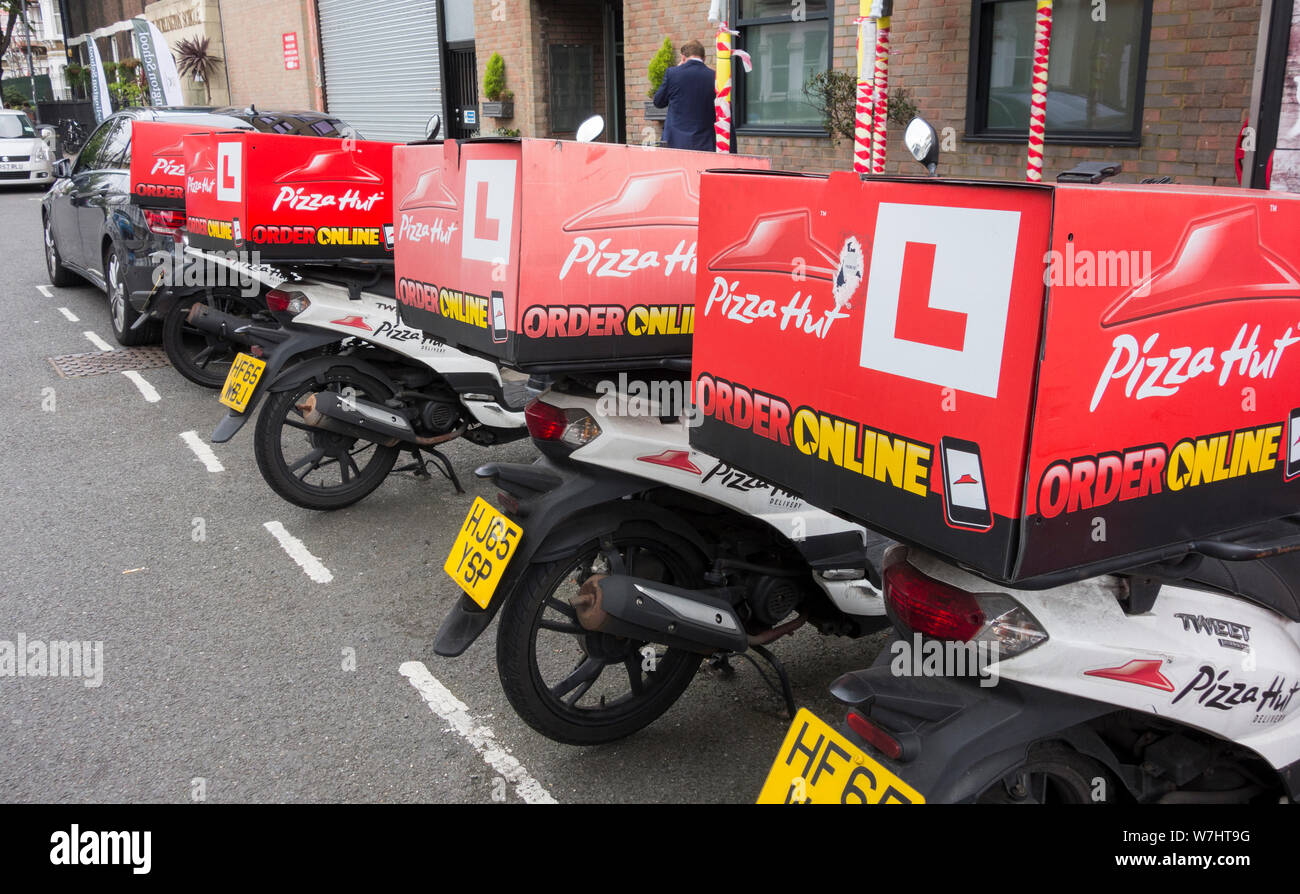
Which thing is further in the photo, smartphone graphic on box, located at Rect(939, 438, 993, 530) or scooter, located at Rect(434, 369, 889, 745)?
scooter, located at Rect(434, 369, 889, 745)

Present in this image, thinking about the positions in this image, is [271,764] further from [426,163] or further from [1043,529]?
[1043,529]

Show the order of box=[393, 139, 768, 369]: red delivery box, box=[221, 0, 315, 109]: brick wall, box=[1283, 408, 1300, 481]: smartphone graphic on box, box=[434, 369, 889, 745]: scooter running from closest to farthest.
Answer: box=[1283, 408, 1300, 481]: smartphone graphic on box < box=[434, 369, 889, 745]: scooter < box=[393, 139, 768, 369]: red delivery box < box=[221, 0, 315, 109]: brick wall

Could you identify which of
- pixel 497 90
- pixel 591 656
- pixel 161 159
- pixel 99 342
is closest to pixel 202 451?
pixel 161 159

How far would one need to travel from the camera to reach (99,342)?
977 centimetres

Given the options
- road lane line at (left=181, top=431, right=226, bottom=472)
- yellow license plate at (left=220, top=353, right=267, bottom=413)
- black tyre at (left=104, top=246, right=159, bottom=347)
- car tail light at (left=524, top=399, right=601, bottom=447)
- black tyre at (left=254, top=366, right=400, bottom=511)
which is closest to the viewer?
car tail light at (left=524, top=399, right=601, bottom=447)

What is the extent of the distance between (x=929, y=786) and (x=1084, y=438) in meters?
0.79

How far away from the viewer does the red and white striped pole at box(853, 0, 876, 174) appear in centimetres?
719

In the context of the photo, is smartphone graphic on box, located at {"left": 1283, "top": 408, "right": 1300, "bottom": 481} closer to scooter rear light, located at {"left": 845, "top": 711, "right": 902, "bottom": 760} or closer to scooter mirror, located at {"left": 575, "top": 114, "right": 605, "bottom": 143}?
scooter rear light, located at {"left": 845, "top": 711, "right": 902, "bottom": 760}

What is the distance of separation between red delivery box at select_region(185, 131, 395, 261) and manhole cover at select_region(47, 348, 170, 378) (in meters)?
3.22

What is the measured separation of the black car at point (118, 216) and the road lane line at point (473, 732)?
5.44m

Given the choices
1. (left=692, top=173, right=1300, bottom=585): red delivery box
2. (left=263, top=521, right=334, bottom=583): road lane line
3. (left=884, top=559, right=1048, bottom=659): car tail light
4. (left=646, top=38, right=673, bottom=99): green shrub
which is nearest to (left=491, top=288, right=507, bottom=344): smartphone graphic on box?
(left=692, top=173, right=1300, bottom=585): red delivery box

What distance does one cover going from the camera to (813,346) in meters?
2.53

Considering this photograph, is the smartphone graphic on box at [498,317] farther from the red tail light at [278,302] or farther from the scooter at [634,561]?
the red tail light at [278,302]

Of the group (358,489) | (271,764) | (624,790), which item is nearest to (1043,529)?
(624,790)
